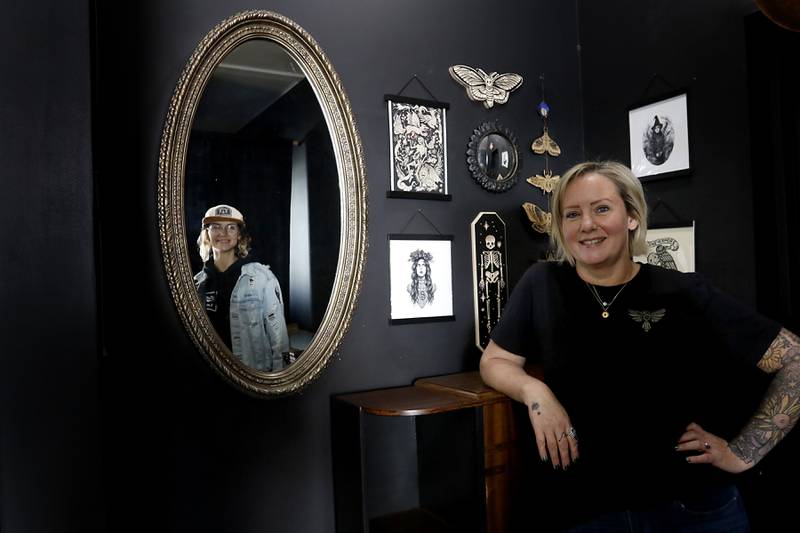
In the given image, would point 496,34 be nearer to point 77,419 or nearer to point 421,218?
point 421,218

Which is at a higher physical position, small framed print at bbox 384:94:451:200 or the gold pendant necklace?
small framed print at bbox 384:94:451:200

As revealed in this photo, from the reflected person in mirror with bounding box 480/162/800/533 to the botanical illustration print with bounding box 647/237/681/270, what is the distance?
78 centimetres

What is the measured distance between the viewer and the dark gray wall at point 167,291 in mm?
2182

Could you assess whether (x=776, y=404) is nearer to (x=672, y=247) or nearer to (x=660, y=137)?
(x=672, y=247)

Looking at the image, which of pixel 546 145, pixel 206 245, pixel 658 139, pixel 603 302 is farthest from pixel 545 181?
pixel 206 245

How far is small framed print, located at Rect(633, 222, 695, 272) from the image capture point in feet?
9.24

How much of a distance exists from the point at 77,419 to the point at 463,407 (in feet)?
4.19

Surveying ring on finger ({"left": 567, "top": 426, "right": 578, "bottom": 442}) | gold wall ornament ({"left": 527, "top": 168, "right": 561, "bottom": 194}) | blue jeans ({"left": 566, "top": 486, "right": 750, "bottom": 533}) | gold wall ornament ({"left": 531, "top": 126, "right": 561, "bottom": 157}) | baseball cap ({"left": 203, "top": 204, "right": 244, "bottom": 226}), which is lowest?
blue jeans ({"left": 566, "top": 486, "right": 750, "bottom": 533})

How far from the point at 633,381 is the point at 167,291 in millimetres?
1630

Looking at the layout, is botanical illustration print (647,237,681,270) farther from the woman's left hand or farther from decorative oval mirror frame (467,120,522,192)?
the woman's left hand

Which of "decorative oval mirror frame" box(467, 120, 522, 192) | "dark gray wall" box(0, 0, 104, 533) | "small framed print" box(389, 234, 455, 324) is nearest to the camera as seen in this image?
"dark gray wall" box(0, 0, 104, 533)

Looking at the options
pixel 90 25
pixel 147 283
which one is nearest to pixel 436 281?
pixel 147 283

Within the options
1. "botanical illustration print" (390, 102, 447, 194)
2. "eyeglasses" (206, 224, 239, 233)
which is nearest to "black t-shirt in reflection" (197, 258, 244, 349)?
"eyeglasses" (206, 224, 239, 233)

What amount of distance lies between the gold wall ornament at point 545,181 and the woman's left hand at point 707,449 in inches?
62.1
